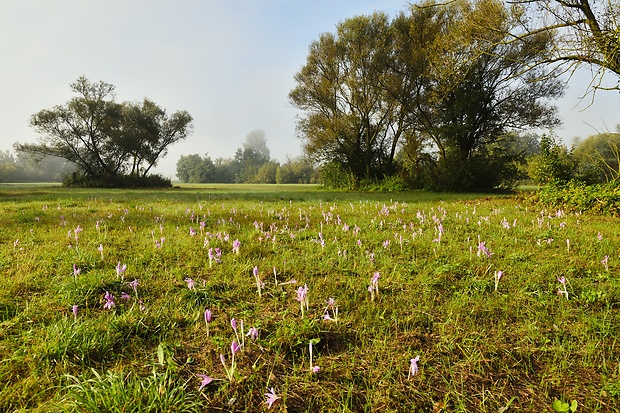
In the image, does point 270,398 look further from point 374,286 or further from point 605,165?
point 605,165

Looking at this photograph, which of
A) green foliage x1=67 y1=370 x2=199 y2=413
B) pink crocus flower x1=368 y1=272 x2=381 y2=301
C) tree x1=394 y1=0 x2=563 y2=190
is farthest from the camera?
tree x1=394 y1=0 x2=563 y2=190

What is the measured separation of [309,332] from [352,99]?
32544 mm

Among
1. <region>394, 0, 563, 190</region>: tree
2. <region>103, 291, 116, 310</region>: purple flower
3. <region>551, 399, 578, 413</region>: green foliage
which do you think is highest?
<region>394, 0, 563, 190</region>: tree

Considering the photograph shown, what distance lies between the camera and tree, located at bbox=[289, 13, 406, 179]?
1196 inches

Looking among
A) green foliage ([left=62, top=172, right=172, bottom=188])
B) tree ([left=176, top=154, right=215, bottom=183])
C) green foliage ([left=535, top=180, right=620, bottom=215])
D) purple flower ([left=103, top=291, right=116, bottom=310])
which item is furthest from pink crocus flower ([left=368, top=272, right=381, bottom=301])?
tree ([left=176, top=154, right=215, bottom=183])

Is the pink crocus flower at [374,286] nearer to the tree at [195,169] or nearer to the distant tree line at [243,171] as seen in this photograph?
the distant tree line at [243,171]

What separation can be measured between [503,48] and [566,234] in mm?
24157

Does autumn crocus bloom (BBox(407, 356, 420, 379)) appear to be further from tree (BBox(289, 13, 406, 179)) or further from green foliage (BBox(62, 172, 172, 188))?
green foliage (BBox(62, 172, 172, 188))

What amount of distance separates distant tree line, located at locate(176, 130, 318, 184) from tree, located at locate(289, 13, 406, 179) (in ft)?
174

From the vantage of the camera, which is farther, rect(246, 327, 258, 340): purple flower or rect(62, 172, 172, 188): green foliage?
rect(62, 172, 172, 188): green foliage

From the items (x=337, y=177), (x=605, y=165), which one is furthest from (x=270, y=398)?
(x=337, y=177)

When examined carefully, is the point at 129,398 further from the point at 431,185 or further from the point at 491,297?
the point at 431,185

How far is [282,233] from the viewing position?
5.75 m

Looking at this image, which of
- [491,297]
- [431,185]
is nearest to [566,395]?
[491,297]
